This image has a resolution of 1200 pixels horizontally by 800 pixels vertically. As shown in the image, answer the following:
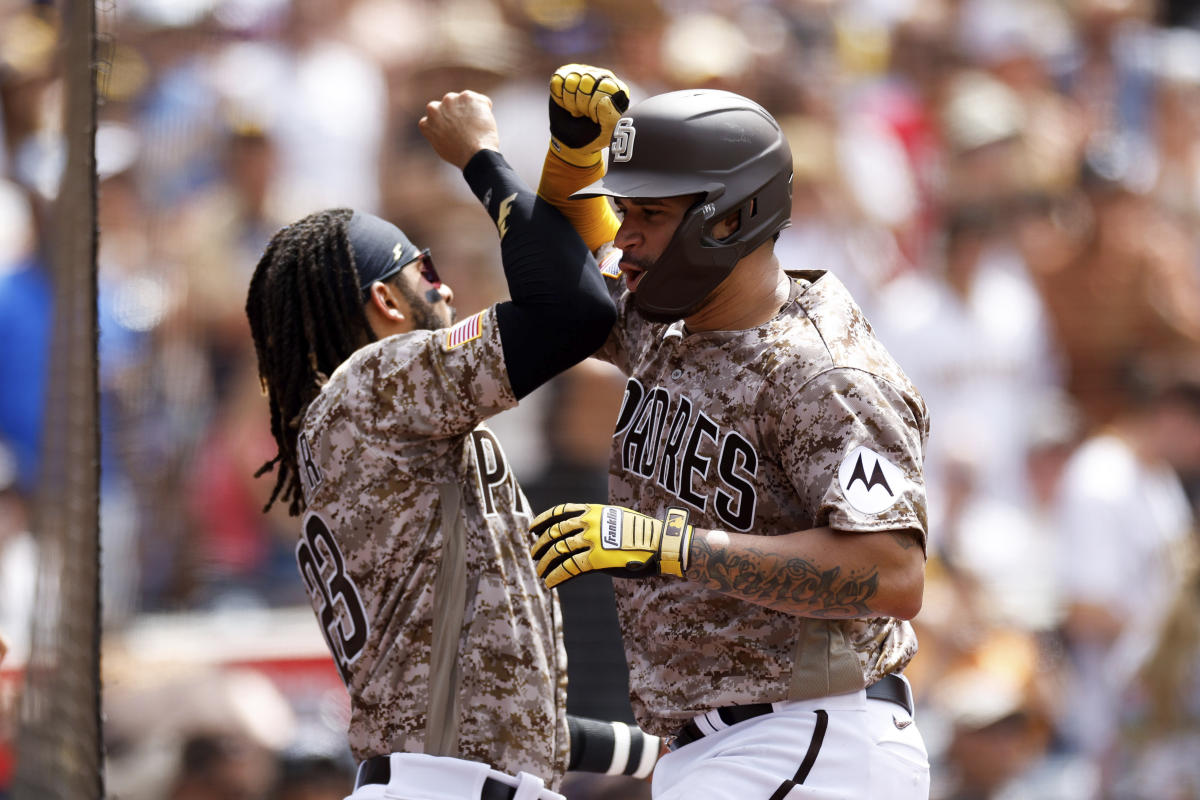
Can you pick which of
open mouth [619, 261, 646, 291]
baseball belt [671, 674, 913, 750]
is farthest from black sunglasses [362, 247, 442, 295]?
baseball belt [671, 674, 913, 750]

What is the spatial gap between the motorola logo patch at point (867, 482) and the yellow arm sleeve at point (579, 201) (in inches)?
33.4

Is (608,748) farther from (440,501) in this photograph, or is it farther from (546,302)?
(546,302)

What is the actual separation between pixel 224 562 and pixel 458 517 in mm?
3727

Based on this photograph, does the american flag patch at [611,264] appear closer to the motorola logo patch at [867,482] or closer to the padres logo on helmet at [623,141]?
the padres logo on helmet at [623,141]

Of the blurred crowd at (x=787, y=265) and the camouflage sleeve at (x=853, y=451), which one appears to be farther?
the blurred crowd at (x=787, y=265)

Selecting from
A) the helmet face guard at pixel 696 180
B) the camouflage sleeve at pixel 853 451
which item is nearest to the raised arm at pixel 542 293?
the helmet face guard at pixel 696 180

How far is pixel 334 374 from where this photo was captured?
11.1 feet

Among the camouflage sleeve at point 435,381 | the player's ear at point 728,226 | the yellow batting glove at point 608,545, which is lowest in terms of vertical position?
the yellow batting glove at point 608,545

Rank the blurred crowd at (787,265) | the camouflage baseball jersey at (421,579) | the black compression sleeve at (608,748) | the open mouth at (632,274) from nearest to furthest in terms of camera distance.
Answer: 1. the open mouth at (632,274)
2. the camouflage baseball jersey at (421,579)
3. the black compression sleeve at (608,748)
4. the blurred crowd at (787,265)

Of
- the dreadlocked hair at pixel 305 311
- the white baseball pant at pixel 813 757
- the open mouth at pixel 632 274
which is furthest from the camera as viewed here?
the dreadlocked hair at pixel 305 311

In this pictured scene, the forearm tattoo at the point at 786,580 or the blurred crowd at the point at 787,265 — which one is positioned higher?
the forearm tattoo at the point at 786,580

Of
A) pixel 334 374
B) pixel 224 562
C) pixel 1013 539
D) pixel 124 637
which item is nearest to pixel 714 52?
pixel 1013 539

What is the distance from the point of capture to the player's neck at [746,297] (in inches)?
126

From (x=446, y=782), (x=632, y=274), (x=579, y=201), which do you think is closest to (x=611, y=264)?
(x=579, y=201)
